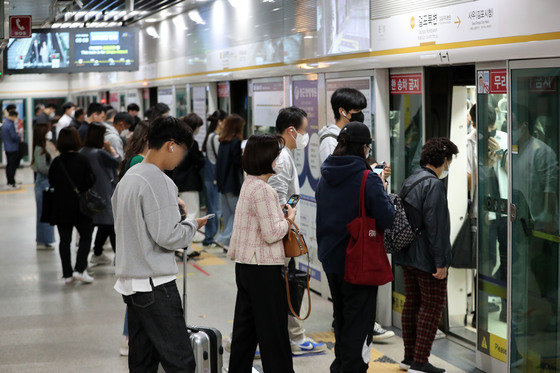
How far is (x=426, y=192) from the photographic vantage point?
4.58m

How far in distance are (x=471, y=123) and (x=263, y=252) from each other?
2.78 meters

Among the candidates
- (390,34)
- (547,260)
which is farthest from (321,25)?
(547,260)

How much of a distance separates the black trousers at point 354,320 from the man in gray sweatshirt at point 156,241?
3.09 ft

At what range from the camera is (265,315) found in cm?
397

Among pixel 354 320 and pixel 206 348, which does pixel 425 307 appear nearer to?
pixel 354 320

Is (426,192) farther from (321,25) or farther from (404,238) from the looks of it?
(321,25)

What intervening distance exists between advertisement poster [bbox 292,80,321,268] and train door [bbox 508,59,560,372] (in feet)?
8.48

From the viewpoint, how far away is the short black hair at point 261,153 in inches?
156

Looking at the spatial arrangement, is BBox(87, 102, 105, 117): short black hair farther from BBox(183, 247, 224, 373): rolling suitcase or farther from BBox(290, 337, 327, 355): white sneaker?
BBox(183, 247, 224, 373): rolling suitcase

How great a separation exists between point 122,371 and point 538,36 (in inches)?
132

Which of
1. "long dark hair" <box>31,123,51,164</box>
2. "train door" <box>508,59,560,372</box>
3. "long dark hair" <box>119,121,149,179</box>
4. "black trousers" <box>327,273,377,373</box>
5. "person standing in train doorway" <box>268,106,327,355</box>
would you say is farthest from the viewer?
"long dark hair" <box>31,123,51,164</box>

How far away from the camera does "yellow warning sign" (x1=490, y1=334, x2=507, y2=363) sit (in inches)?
184


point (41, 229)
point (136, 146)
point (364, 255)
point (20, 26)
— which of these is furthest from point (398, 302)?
point (20, 26)

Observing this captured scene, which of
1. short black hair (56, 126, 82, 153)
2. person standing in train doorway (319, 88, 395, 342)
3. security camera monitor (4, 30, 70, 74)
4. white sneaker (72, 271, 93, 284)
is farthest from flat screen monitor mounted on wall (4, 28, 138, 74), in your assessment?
person standing in train doorway (319, 88, 395, 342)
